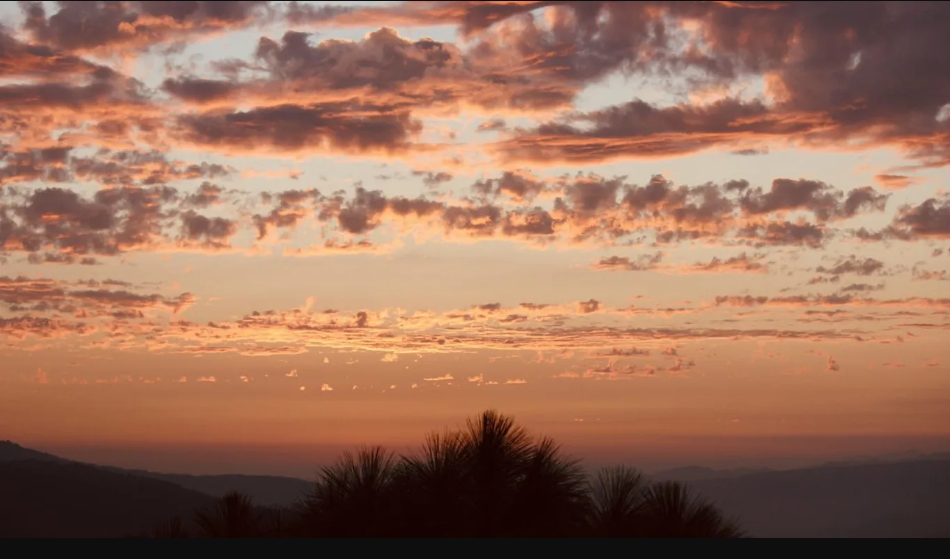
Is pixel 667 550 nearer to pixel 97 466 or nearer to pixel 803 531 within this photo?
pixel 97 466

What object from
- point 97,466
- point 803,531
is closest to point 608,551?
point 97,466

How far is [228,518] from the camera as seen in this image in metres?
27.7

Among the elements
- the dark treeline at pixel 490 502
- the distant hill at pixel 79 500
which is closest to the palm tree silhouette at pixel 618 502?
the dark treeline at pixel 490 502

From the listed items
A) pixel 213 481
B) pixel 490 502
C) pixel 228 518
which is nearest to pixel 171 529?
pixel 228 518

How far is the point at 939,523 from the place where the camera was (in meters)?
192

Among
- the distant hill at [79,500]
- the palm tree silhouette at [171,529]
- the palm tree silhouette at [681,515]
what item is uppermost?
the distant hill at [79,500]

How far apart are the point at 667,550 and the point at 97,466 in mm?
153902

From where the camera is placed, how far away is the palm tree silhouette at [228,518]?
2730 cm

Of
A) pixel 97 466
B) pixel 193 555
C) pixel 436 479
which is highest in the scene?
pixel 97 466

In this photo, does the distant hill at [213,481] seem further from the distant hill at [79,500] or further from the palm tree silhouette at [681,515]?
the palm tree silhouette at [681,515]

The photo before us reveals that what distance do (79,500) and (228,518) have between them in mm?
104141

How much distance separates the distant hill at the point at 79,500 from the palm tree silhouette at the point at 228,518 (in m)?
80.2

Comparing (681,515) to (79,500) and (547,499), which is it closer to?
(547,499)

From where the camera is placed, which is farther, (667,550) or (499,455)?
(499,455)
